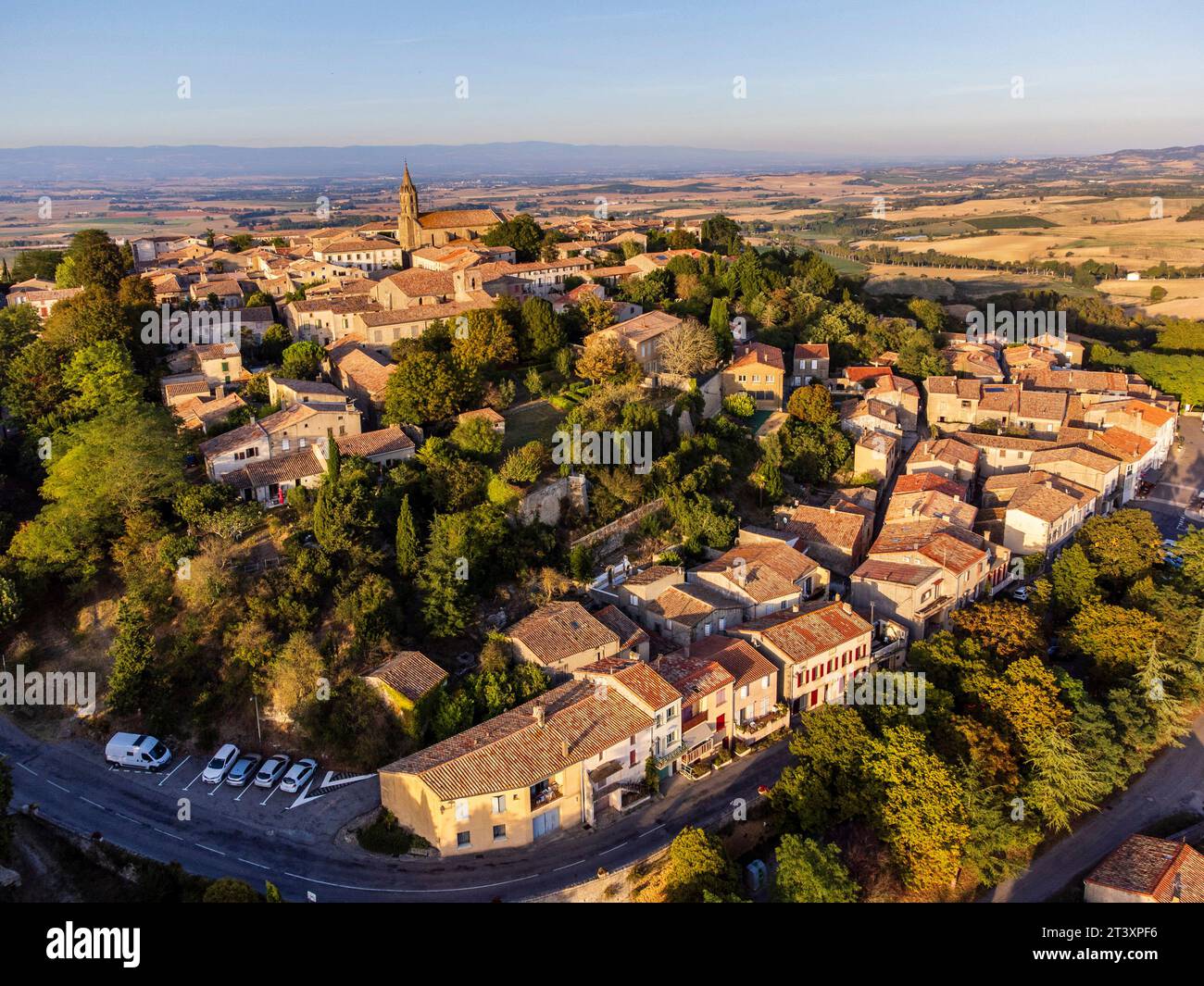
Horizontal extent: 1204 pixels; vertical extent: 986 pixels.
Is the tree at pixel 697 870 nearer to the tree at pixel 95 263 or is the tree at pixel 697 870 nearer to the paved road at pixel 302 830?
the paved road at pixel 302 830

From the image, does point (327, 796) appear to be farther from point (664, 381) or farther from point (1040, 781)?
point (664, 381)

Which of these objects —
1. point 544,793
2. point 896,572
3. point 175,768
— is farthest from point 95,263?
point 896,572

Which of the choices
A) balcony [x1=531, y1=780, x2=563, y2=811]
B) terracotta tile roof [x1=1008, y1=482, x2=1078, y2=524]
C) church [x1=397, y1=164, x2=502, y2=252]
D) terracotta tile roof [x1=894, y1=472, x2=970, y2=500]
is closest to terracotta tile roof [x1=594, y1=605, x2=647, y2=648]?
balcony [x1=531, y1=780, x2=563, y2=811]

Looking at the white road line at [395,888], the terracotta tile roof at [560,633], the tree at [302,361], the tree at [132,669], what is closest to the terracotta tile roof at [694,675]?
the terracotta tile roof at [560,633]

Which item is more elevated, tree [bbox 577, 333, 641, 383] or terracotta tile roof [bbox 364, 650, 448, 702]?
tree [bbox 577, 333, 641, 383]

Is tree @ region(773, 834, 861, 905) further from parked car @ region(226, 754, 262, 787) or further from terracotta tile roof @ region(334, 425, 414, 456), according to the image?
terracotta tile roof @ region(334, 425, 414, 456)

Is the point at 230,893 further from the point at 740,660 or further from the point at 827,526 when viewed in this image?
the point at 827,526
